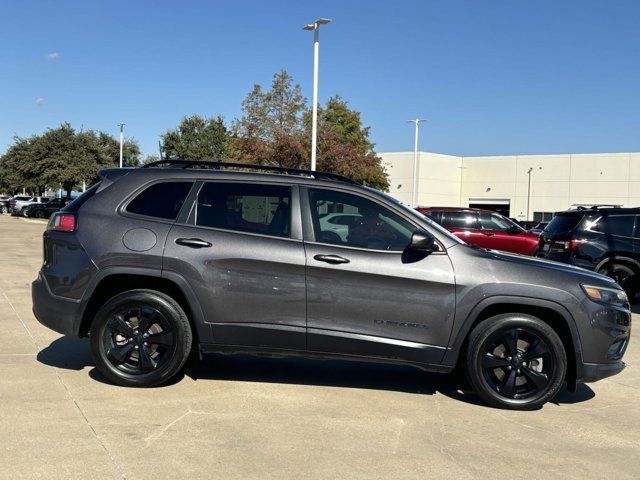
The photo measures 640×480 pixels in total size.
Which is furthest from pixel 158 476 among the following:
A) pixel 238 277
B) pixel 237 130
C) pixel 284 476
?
pixel 237 130

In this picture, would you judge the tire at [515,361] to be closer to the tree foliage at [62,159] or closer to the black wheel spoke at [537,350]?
the black wheel spoke at [537,350]

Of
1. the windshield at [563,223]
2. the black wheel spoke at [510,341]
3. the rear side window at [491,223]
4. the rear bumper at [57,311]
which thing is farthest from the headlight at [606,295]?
the rear side window at [491,223]

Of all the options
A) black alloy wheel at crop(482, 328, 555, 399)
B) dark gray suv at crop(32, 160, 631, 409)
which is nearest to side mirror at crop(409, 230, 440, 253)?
dark gray suv at crop(32, 160, 631, 409)

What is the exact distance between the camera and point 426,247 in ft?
15.9

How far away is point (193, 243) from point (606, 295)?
334cm

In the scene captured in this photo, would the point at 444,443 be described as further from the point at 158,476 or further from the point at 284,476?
the point at 158,476

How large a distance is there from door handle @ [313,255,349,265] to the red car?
11.9 metres

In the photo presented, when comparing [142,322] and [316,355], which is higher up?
[142,322]

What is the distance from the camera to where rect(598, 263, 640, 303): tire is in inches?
435

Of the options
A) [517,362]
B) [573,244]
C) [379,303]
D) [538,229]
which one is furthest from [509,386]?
[538,229]

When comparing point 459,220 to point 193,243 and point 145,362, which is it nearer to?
point 193,243

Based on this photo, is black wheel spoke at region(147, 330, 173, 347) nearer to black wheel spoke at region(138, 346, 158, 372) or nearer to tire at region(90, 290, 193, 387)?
tire at region(90, 290, 193, 387)

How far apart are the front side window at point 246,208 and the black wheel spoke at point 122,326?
1.00 metres

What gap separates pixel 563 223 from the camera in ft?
38.4
